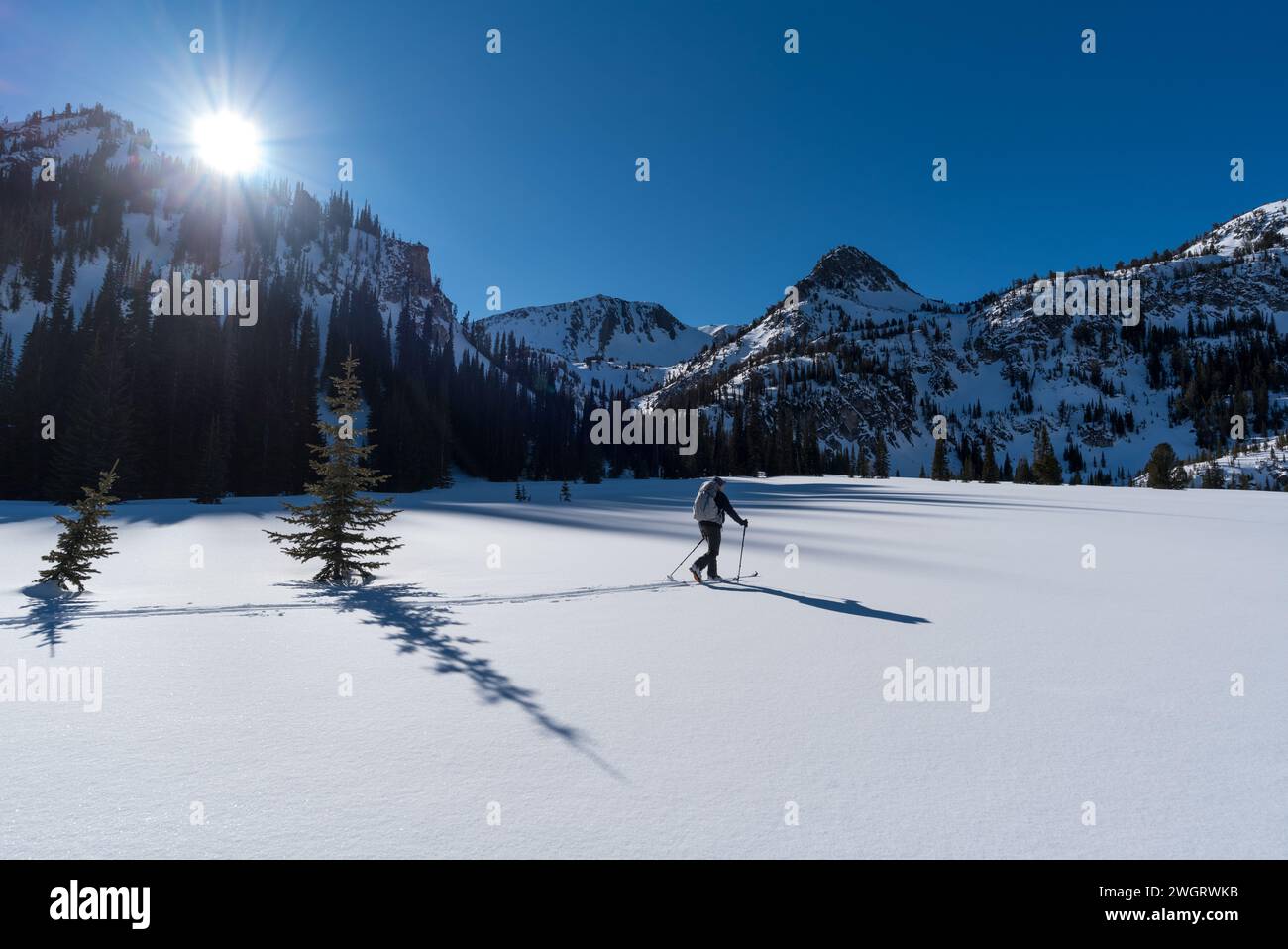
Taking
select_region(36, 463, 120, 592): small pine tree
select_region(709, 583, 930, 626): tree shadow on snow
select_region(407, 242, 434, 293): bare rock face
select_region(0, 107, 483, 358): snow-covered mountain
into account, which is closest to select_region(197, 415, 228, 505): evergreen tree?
select_region(36, 463, 120, 592): small pine tree

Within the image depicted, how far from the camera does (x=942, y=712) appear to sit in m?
4.70

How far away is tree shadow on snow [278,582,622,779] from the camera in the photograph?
4520mm

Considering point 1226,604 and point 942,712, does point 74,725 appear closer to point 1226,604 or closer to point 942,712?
point 942,712

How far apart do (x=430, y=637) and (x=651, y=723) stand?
3.84 m

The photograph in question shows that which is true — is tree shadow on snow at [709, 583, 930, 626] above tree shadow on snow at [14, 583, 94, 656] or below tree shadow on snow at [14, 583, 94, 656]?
below

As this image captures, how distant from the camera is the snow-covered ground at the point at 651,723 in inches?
120

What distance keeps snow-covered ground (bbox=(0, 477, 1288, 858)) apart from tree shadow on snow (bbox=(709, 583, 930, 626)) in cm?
8

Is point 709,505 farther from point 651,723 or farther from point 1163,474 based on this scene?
point 1163,474

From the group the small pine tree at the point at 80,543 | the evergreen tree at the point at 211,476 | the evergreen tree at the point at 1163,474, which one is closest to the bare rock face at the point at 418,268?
the evergreen tree at the point at 211,476

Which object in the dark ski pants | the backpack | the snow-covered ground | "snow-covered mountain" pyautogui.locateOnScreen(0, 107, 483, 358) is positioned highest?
"snow-covered mountain" pyautogui.locateOnScreen(0, 107, 483, 358)

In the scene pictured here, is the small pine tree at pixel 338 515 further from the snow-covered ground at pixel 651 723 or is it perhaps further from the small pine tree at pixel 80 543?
the small pine tree at pixel 80 543

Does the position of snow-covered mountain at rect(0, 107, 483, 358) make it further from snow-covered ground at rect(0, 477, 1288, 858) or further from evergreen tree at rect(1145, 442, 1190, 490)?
evergreen tree at rect(1145, 442, 1190, 490)

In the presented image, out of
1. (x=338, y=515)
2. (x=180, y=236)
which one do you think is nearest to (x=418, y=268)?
(x=180, y=236)
